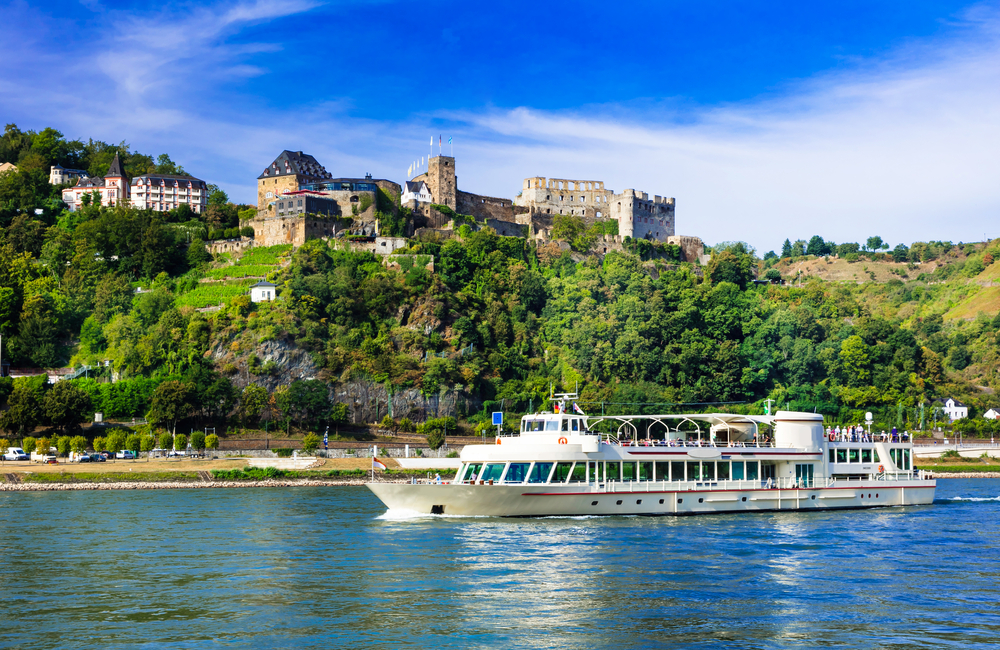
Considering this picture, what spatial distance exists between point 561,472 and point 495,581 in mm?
12701

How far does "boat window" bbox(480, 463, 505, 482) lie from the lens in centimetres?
3966

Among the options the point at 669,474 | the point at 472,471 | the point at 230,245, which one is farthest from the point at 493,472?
the point at 230,245

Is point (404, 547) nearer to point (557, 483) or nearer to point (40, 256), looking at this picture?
point (557, 483)

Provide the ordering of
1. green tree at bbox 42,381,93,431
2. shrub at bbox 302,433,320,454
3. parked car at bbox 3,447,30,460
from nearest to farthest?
parked car at bbox 3,447,30,460, green tree at bbox 42,381,93,431, shrub at bbox 302,433,320,454

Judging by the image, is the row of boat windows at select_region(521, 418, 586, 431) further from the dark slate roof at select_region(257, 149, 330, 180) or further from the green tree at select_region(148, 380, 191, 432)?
the dark slate roof at select_region(257, 149, 330, 180)

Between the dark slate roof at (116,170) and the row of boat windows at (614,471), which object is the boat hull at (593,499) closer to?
the row of boat windows at (614,471)

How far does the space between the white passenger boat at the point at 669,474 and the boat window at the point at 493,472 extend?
4 centimetres

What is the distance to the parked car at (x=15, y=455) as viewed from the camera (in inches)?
2618

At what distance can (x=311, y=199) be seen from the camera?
102938mm

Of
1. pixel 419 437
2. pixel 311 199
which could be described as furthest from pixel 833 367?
pixel 311 199

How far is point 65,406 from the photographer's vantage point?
7294cm

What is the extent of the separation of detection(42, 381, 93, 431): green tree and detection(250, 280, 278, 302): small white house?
65.2ft

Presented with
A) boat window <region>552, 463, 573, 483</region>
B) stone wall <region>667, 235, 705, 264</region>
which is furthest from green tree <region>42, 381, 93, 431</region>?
stone wall <region>667, 235, 705, 264</region>

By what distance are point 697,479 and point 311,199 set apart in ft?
225
